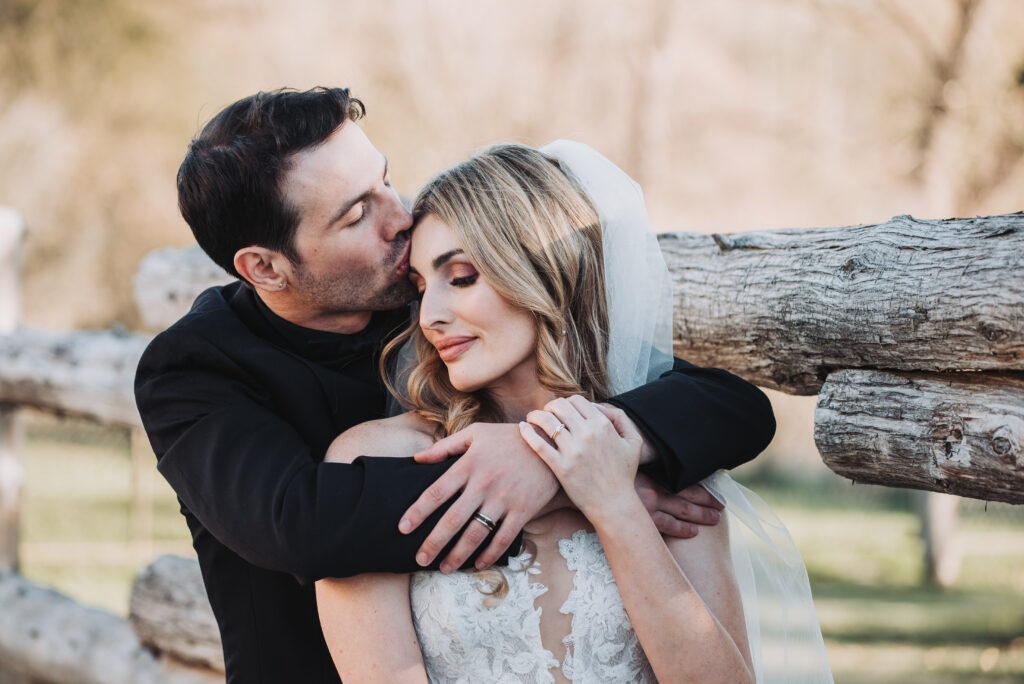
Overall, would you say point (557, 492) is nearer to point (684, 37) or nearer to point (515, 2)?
point (515, 2)

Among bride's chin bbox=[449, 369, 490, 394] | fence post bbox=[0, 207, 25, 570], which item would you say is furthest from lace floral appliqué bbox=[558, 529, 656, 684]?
fence post bbox=[0, 207, 25, 570]

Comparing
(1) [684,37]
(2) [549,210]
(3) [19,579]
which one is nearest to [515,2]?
(1) [684,37]

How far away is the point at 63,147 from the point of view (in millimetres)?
16625

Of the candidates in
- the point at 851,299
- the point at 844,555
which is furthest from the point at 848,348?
the point at 844,555

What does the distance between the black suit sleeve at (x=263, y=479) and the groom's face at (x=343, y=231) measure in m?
0.41

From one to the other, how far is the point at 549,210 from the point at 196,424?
3.49 ft

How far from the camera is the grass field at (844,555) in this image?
6.97 metres

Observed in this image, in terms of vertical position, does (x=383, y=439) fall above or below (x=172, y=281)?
below

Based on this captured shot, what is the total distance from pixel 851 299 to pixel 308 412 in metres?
1.50

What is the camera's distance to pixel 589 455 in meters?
2.19

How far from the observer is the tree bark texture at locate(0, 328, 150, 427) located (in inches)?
171

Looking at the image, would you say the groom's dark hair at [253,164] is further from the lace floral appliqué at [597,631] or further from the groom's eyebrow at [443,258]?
the lace floral appliqué at [597,631]

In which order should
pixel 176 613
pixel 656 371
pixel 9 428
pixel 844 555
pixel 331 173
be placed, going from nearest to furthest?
1. pixel 331 173
2. pixel 656 371
3. pixel 176 613
4. pixel 9 428
5. pixel 844 555

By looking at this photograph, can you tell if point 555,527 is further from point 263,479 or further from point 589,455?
point 263,479
